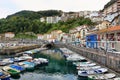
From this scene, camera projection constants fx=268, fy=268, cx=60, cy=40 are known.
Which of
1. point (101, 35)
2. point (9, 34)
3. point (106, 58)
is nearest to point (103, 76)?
point (106, 58)

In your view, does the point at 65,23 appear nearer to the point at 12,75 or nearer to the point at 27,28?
the point at 27,28

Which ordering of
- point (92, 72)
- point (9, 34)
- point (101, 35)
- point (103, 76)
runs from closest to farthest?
point (103, 76)
point (92, 72)
point (101, 35)
point (9, 34)

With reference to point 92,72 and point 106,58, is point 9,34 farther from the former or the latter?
point 92,72

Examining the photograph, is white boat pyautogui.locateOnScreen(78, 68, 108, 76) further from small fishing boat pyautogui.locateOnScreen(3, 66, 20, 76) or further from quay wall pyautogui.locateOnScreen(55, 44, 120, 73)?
small fishing boat pyautogui.locateOnScreen(3, 66, 20, 76)

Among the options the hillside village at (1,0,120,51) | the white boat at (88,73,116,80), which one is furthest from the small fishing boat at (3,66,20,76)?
the hillside village at (1,0,120,51)

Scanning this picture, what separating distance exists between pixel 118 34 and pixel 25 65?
17.5m

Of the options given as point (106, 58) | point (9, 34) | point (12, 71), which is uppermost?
point (9, 34)

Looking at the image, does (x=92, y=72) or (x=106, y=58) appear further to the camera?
(x=106, y=58)

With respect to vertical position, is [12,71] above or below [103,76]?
below

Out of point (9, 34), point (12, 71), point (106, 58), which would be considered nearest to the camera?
point (12, 71)

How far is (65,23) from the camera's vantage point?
17888cm

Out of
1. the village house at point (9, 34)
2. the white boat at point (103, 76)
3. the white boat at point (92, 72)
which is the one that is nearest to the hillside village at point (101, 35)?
the village house at point (9, 34)

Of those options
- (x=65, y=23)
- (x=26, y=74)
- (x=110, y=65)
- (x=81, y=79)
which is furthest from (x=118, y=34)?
(x=65, y=23)

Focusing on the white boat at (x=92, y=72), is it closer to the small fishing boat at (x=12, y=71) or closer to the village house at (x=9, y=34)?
the small fishing boat at (x=12, y=71)
